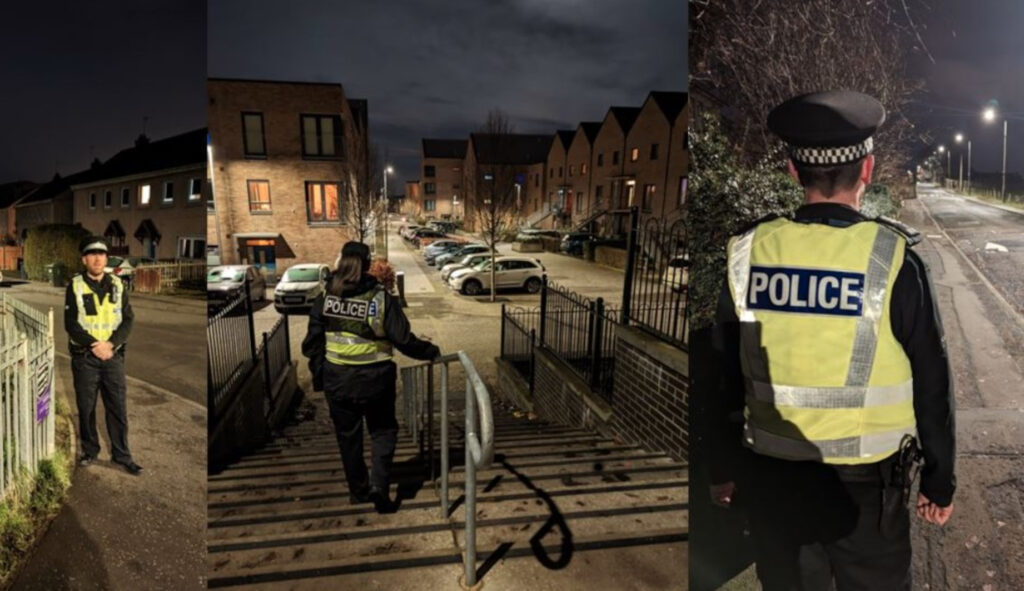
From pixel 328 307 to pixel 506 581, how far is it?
110 cm

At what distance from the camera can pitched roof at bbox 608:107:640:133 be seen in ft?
6.38

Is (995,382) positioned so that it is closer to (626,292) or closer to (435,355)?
(626,292)

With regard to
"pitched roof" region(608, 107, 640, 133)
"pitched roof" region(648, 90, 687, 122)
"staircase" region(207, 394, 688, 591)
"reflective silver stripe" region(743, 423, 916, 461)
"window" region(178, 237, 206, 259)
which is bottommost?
Result: "staircase" region(207, 394, 688, 591)

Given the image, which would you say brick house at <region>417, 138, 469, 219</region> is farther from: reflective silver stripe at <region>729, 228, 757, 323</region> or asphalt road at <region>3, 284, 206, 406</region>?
reflective silver stripe at <region>729, 228, 757, 323</region>

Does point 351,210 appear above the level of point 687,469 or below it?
above

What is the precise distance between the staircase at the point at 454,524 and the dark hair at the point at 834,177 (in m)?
1.28

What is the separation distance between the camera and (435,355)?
75.7 inches

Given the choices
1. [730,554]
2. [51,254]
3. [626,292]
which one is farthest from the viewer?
[626,292]

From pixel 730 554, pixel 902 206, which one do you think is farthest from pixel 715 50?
pixel 730 554

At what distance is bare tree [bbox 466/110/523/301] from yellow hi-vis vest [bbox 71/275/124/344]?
1.06 meters

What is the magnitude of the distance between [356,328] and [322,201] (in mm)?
509

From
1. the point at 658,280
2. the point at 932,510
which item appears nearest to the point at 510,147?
the point at 658,280

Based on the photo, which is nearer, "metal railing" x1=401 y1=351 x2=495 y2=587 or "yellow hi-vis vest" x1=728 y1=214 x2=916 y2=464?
"yellow hi-vis vest" x1=728 y1=214 x2=916 y2=464

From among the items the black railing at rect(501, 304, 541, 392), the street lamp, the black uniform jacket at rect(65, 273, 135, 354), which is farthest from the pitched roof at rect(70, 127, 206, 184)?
the street lamp
